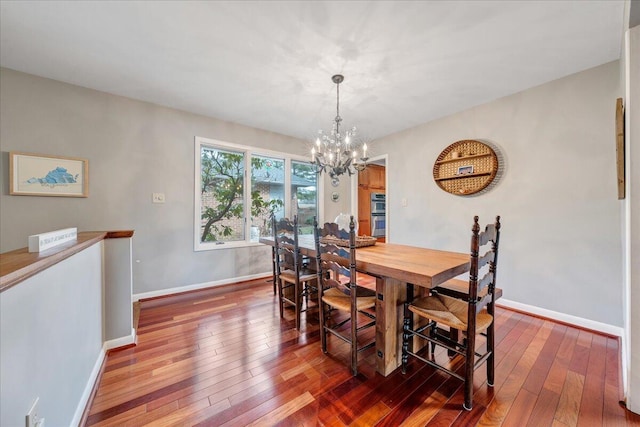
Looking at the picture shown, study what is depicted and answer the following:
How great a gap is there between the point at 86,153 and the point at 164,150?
0.75 metres

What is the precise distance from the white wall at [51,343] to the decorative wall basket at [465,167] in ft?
12.3

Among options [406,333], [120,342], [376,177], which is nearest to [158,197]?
[120,342]

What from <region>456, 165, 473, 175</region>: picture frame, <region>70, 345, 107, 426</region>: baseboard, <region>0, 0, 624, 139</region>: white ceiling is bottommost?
<region>70, 345, 107, 426</region>: baseboard

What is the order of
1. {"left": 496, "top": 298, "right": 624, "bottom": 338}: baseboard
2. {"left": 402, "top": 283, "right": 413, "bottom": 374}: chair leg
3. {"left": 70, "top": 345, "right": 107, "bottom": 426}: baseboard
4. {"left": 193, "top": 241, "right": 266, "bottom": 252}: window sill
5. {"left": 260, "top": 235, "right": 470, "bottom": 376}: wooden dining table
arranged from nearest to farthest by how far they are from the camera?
{"left": 70, "top": 345, "right": 107, "bottom": 426}: baseboard → {"left": 260, "top": 235, "right": 470, "bottom": 376}: wooden dining table → {"left": 402, "top": 283, "right": 413, "bottom": 374}: chair leg → {"left": 496, "top": 298, "right": 624, "bottom": 338}: baseboard → {"left": 193, "top": 241, "right": 266, "bottom": 252}: window sill

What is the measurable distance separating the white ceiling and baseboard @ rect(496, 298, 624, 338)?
2.41 m

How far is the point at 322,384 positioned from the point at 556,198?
2897mm

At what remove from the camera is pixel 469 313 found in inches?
55.6

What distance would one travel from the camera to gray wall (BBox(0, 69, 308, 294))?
2.39 meters

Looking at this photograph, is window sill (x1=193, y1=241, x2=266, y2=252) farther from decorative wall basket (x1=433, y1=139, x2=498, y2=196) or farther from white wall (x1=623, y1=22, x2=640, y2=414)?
white wall (x1=623, y1=22, x2=640, y2=414)

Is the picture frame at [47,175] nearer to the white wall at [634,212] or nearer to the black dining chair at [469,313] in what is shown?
the black dining chair at [469,313]

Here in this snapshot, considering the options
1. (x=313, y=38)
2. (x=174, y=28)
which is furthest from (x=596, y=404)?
(x=174, y=28)

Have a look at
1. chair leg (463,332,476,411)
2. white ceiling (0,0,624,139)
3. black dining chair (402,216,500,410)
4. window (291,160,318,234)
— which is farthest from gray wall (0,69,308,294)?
chair leg (463,332,476,411)

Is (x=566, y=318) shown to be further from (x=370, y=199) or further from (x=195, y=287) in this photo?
(x=195, y=287)

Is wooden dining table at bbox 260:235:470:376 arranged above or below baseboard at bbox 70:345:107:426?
above
